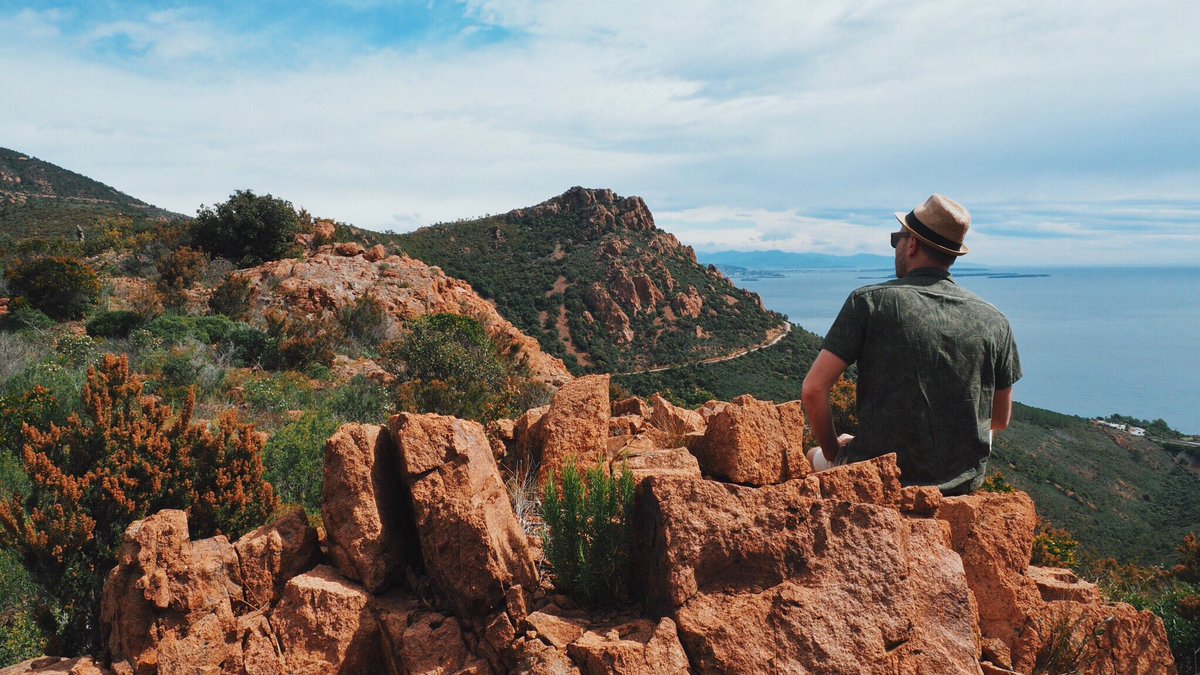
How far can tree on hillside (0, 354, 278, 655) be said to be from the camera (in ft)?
11.4

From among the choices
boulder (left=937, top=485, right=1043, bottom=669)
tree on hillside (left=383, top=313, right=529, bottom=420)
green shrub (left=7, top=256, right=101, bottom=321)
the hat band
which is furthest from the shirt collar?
green shrub (left=7, top=256, right=101, bottom=321)

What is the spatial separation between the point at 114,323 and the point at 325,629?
495 inches

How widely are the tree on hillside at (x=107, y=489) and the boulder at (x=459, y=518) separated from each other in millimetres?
1642

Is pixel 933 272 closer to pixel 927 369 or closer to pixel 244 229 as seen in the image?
pixel 927 369

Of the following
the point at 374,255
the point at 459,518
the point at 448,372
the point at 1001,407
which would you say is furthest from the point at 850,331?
the point at 374,255

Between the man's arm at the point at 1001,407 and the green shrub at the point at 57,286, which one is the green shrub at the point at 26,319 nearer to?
the green shrub at the point at 57,286

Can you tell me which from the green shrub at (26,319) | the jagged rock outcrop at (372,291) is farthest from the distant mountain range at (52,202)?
the green shrub at (26,319)

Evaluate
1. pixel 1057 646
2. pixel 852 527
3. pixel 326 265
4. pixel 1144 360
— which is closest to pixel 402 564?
pixel 852 527

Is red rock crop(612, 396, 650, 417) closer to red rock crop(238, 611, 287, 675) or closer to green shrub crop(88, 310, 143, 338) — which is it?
red rock crop(238, 611, 287, 675)

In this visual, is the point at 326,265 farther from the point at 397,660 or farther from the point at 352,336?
the point at 397,660

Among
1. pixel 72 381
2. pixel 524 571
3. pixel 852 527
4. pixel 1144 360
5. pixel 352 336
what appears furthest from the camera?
pixel 1144 360

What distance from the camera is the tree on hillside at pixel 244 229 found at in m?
20.2

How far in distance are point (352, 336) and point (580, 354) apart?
88.1 feet

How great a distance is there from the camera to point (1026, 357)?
125 m
